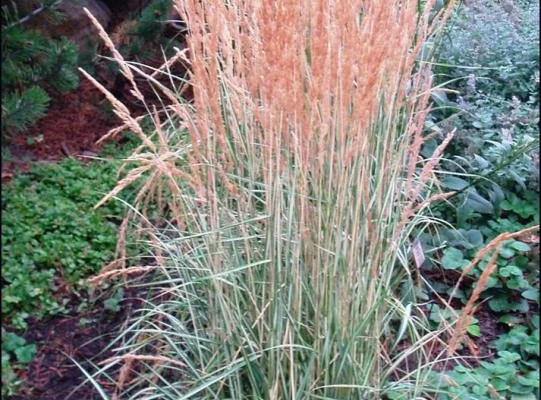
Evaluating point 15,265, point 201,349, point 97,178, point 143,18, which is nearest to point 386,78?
point 201,349

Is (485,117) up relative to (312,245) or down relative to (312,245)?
down

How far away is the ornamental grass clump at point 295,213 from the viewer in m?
2.02

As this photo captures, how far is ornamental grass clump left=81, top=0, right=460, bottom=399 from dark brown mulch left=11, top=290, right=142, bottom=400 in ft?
0.61

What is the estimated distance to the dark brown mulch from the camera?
238 centimetres

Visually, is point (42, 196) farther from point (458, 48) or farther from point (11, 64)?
point (458, 48)

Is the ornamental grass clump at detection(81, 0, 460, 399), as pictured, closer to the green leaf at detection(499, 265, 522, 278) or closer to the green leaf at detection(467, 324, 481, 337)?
the green leaf at detection(467, 324, 481, 337)

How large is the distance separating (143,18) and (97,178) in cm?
96

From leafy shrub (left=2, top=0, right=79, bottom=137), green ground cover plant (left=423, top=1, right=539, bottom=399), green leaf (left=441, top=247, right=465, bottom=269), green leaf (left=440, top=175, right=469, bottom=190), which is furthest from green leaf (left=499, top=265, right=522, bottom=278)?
leafy shrub (left=2, top=0, right=79, bottom=137)

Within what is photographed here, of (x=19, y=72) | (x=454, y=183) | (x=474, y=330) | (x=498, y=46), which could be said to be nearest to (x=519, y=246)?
(x=454, y=183)

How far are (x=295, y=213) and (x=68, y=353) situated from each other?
920 mm

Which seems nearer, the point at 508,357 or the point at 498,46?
the point at 508,357

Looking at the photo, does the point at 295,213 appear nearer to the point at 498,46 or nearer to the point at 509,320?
the point at 509,320

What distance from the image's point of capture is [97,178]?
330cm

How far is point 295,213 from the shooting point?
217 centimetres
